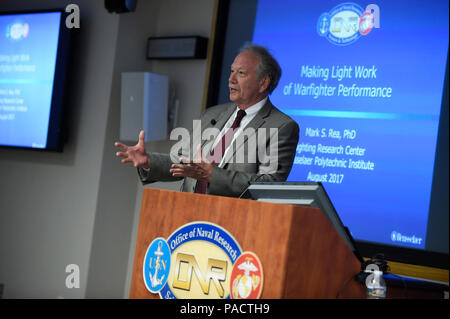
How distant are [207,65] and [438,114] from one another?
5.92 feet

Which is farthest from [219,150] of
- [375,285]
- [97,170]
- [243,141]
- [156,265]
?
[97,170]

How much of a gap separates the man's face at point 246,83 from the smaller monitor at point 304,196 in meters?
0.98

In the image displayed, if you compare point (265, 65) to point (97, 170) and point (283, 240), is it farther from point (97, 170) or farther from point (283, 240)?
point (97, 170)

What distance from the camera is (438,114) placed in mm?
3471

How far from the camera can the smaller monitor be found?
184 cm

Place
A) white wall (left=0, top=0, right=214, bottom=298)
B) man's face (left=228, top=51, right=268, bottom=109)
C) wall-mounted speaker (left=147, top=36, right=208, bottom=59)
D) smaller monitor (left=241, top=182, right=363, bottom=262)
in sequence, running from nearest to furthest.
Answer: smaller monitor (left=241, top=182, right=363, bottom=262) → man's face (left=228, top=51, right=268, bottom=109) → wall-mounted speaker (left=147, top=36, right=208, bottom=59) → white wall (left=0, top=0, right=214, bottom=298)

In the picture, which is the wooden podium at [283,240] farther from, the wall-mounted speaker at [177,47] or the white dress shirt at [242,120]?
the wall-mounted speaker at [177,47]

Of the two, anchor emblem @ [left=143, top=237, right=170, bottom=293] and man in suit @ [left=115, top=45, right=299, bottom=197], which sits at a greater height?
man in suit @ [left=115, top=45, right=299, bottom=197]

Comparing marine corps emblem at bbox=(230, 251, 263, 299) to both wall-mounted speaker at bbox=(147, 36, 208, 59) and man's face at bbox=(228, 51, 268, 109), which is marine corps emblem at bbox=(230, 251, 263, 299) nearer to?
man's face at bbox=(228, 51, 268, 109)

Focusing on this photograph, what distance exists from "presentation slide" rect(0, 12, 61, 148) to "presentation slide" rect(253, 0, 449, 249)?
189 centimetres

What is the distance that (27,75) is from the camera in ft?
16.5

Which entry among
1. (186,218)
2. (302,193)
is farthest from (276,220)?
(186,218)

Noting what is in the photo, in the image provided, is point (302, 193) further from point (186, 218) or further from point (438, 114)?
point (438, 114)

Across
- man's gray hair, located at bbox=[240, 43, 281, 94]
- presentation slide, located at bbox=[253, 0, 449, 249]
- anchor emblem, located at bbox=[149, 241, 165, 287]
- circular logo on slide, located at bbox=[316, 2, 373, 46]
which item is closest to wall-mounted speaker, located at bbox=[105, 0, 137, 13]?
presentation slide, located at bbox=[253, 0, 449, 249]
